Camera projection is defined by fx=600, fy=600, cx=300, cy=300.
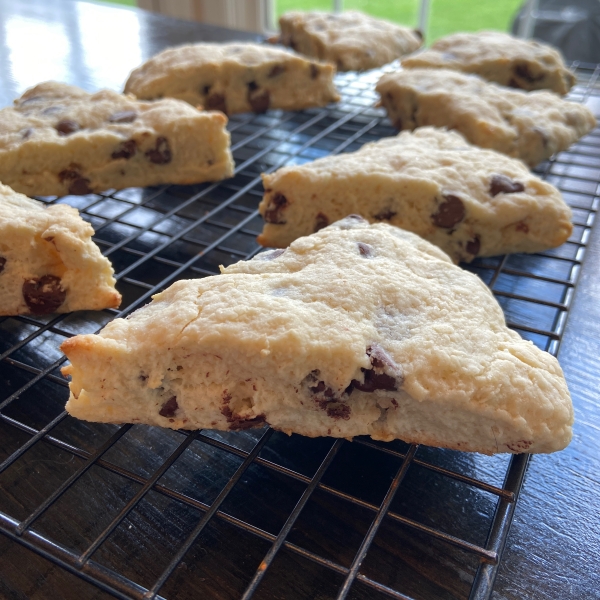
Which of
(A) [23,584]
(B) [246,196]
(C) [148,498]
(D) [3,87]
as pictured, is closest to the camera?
(A) [23,584]

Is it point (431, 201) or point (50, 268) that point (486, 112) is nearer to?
point (431, 201)

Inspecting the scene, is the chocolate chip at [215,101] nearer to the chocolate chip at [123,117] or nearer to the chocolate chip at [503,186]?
the chocolate chip at [123,117]

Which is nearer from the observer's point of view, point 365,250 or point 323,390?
point 323,390

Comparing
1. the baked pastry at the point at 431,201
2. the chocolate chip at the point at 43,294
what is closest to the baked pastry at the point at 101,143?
the baked pastry at the point at 431,201

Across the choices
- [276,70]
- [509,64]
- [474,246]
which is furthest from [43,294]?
[509,64]

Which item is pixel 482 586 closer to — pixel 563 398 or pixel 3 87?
pixel 563 398

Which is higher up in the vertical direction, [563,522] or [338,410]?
[338,410]

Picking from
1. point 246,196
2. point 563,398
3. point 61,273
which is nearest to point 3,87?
point 246,196
